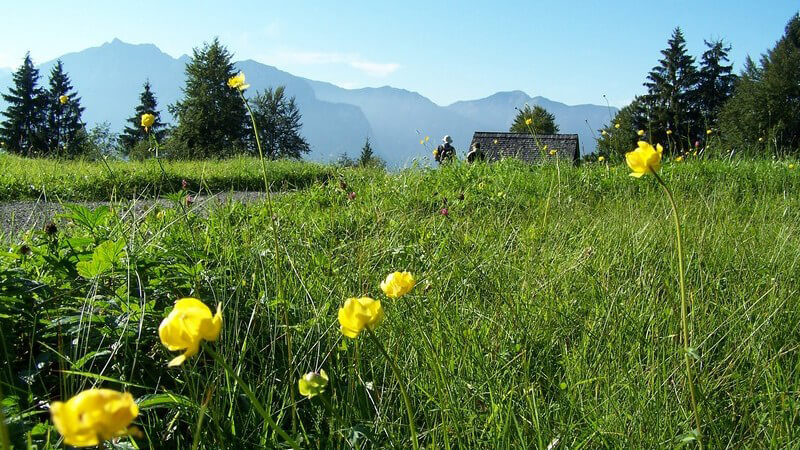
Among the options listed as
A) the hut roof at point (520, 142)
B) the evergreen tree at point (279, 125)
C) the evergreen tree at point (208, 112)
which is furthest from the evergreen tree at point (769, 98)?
the evergreen tree at point (279, 125)

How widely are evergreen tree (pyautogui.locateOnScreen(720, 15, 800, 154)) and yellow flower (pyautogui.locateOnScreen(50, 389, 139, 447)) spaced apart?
15803 mm

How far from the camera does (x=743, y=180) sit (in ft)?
16.0

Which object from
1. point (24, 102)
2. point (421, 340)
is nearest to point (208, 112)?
point (24, 102)

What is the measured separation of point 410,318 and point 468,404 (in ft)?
1.42

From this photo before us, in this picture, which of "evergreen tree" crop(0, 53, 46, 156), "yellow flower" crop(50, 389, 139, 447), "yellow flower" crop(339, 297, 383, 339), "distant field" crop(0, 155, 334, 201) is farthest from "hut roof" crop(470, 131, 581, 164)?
"evergreen tree" crop(0, 53, 46, 156)

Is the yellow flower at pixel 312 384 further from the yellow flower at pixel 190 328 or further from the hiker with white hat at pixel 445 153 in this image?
the hiker with white hat at pixel 445 153

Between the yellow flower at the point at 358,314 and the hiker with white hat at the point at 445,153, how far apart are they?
5.37 metres

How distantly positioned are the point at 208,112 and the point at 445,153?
25618 mm

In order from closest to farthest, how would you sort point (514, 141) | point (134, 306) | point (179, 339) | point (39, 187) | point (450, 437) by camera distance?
1. point (179, 339)
2. point (450, 437)
3. point (134, 306)
4. point (39, 187)
5. point (514, 141)

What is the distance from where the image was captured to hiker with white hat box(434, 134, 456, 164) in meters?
6.39

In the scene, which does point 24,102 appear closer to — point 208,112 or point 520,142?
point 208,112

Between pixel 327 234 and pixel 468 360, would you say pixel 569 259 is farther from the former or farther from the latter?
pixel 327 234

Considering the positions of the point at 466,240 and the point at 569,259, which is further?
the point at 466,240

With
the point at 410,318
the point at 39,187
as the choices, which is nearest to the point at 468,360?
the point at 410,318
